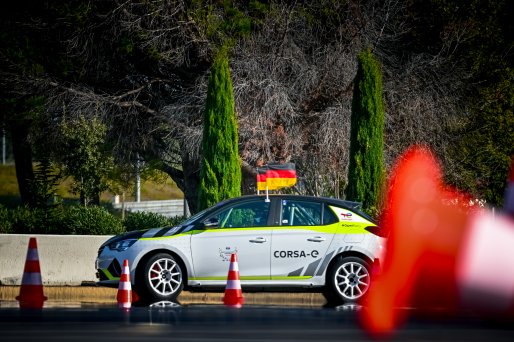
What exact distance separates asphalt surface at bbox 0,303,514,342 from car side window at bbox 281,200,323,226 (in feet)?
13.8

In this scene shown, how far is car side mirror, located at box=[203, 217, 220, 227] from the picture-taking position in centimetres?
1633

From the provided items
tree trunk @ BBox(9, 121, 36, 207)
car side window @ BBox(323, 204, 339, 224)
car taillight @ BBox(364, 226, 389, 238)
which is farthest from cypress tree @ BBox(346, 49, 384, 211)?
tree trunk @ BBox(9, 121, 36, 207)

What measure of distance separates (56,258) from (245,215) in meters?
5.30

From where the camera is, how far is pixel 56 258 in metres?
20.4

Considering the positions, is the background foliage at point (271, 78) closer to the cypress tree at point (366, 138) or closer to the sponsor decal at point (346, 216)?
the cypress tree at point (366, 138)

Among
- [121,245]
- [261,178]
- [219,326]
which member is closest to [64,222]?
[261,178]

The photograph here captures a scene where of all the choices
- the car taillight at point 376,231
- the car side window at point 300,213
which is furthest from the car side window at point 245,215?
the car taillight at point 376,231

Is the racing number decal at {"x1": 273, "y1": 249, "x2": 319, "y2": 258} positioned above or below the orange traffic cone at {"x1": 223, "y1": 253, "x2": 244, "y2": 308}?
above

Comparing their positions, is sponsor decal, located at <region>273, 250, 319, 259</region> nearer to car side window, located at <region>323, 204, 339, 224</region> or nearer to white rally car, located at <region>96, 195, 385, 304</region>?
white rally car, located at <region>96, 195, 385, 304</region>

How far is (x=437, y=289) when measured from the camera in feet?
37.3

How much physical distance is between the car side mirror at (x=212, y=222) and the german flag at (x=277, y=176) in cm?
494

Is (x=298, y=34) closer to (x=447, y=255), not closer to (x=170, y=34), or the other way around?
(x=170, y=34)

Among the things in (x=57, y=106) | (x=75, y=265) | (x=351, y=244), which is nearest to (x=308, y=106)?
(x=57, y=106)

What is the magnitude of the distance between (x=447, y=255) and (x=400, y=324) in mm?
1030
